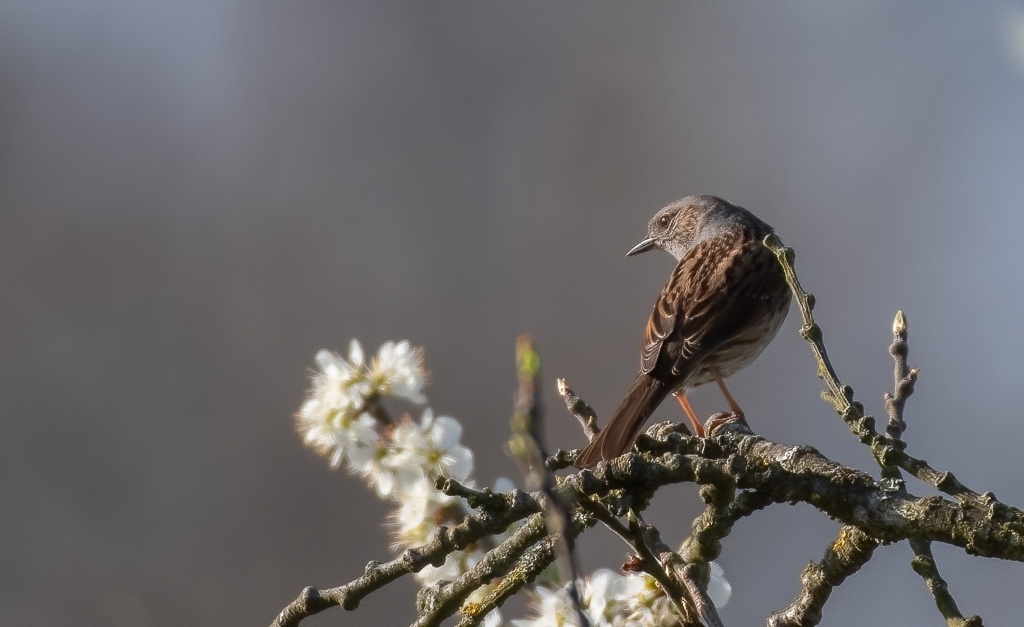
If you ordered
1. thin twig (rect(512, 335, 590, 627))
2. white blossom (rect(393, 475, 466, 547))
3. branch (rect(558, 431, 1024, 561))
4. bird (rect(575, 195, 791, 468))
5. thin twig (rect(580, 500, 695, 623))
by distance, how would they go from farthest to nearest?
bird (rect(575, 195, 791, 468)), white blossom (rect(393, 475, 466, 547)), branch (rect(558, 431, 1024, 561)), thin twig (rect(580, 500, 695, 623)), thin twig (rect(512, 335, 590, 627))

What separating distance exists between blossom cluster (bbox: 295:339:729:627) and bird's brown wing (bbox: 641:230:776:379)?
1759mm

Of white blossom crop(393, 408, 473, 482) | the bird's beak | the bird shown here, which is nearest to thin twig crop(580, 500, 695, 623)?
white blossom crop(393, 408, 473, 482)

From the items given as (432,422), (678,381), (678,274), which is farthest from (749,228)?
(432,422)

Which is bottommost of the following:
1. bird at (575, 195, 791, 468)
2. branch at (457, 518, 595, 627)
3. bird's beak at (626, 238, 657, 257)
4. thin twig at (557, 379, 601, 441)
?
branch at (457, 518, 595, 627)

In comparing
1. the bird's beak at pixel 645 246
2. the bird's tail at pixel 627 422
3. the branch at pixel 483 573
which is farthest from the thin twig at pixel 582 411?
the bird's beak at pixel 645 246

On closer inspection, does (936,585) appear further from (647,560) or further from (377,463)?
(377,463)

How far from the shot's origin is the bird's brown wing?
3.58 metres

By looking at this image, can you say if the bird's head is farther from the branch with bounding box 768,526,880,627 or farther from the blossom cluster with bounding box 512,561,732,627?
the blossom cluster with bounding box 512,561,732,627

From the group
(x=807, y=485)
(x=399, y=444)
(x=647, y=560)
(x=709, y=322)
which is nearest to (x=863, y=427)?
(x=807, y=485)

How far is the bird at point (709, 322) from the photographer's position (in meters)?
3.49

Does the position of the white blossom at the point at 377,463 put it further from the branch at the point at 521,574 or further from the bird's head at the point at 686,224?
the bird's head at the point at 686,224

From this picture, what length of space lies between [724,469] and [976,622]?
446 mm

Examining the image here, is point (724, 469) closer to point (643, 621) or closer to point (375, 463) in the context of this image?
point (643, 621)

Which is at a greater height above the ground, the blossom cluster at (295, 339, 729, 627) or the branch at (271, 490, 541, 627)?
the blossom cluster at (295, 339, 729, 627)
